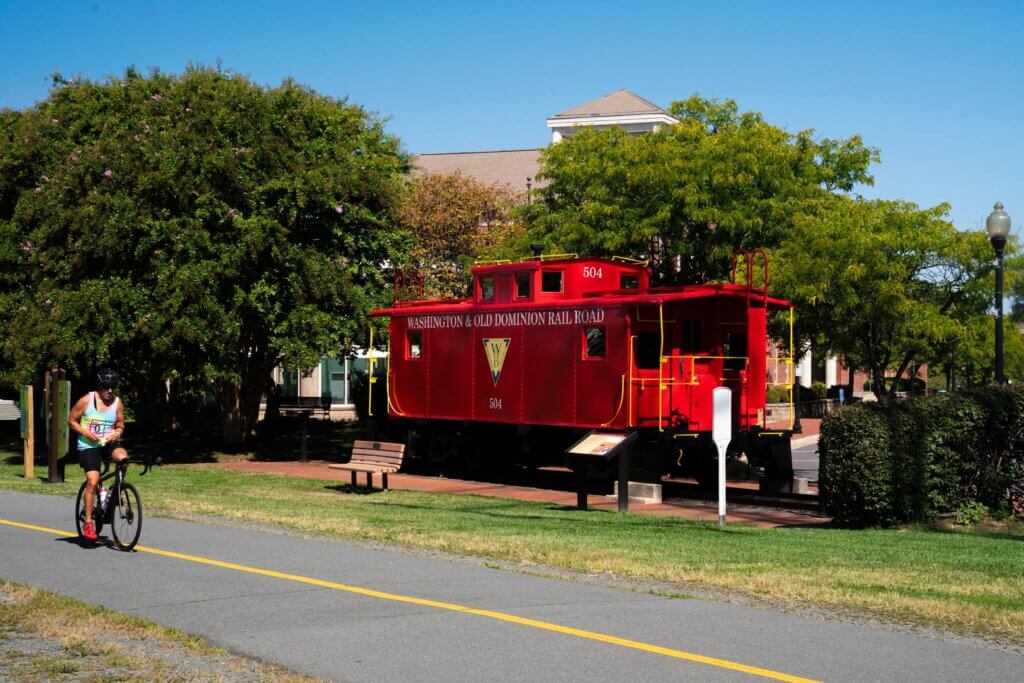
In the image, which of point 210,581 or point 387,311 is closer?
point 210,581

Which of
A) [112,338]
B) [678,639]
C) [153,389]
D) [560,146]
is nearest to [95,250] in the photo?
[112,338]

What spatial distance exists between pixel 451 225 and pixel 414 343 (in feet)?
65.9

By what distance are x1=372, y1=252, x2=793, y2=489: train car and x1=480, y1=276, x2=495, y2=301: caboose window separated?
3 cm

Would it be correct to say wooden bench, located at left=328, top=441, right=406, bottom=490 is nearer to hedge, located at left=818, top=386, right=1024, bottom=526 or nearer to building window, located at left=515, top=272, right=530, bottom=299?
building window, located at left=515, top=272, right=530, bottom=299

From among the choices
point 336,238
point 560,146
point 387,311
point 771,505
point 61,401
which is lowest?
point 771,505

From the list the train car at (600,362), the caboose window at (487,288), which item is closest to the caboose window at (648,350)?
the train car at (600,362)

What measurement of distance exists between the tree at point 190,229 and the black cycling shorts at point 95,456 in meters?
15.5

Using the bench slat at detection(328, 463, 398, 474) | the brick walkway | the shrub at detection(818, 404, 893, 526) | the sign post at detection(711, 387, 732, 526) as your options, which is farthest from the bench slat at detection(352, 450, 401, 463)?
the shrub at detection(818, 404, 893, 526)

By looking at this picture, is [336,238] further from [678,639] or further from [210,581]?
[678,639]

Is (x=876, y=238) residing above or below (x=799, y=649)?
above

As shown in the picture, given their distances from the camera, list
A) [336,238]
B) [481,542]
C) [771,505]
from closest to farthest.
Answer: [481,542], [771,505], [336,238]

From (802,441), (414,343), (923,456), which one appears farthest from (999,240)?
(802,441)

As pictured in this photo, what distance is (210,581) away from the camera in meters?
11.0

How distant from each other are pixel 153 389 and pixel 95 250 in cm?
1481
